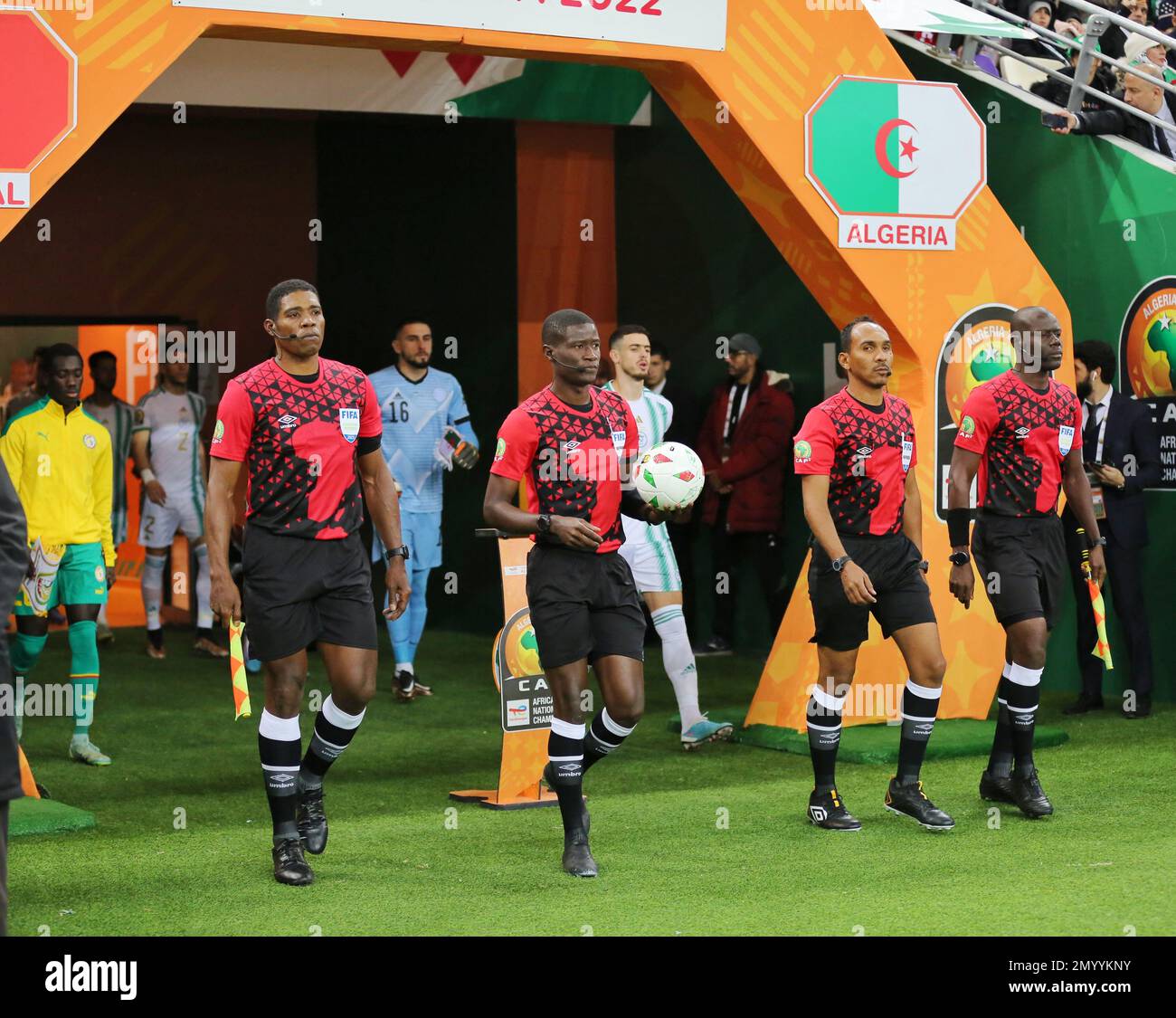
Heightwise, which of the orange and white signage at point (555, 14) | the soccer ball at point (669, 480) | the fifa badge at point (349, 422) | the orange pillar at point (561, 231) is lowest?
the soccer ball at point (669, 480)

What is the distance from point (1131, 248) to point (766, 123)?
Answer: 9.88 feet

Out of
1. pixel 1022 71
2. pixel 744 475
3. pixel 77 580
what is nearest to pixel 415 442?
pixel 744 475

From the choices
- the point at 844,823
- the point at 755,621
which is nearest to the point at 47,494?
the point at 844,823

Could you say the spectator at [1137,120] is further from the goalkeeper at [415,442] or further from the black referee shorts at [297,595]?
the black referee shorts at [297,595]

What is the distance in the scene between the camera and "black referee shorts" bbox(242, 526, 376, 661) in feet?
21.2

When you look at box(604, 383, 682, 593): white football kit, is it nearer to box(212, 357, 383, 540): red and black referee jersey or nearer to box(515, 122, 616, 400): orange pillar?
box(212, 357, 383, 540): red and black referee jersey

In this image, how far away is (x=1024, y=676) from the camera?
25.0ft

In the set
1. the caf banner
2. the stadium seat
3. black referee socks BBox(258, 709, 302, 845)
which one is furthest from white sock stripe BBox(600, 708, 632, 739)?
the stadium seat

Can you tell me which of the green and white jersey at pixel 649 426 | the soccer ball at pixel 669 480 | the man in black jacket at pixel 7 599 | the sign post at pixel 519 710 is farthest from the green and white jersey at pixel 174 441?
the man in black jacket at pixel 7 599

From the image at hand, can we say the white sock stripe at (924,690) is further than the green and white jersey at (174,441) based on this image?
No

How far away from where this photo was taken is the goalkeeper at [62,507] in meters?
8.59

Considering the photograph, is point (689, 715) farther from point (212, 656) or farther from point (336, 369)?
point (212, 656)

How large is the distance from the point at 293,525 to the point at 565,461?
3.28ft

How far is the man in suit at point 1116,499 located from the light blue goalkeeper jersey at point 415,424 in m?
3.61
